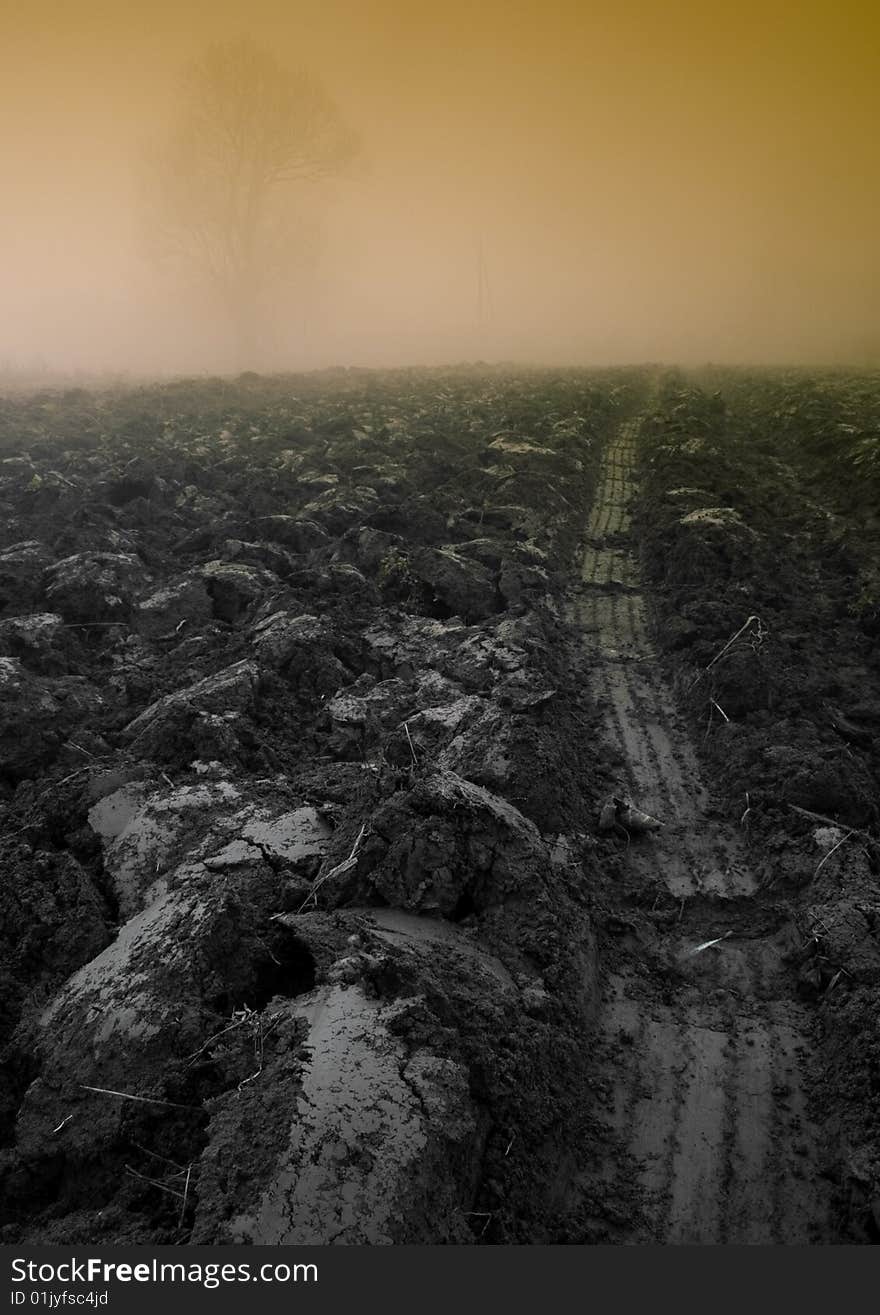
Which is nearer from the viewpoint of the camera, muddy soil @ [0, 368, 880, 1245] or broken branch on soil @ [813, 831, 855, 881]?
muddy soil @ [0, 368, 880, 1245]

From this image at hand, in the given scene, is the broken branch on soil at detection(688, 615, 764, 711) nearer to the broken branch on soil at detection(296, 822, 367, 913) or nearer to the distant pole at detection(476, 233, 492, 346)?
the broken branch on soil at detection(296, 822, 367, 913)

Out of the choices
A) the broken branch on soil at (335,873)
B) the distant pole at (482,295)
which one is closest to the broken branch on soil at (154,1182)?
the broken branch on soil at (335,873)

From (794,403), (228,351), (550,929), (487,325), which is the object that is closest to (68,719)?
(550,929)

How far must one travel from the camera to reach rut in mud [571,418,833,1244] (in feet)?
8.02

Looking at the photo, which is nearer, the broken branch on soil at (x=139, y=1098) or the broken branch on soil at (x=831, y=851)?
the broken branch on soil at (x=139, y=1098)

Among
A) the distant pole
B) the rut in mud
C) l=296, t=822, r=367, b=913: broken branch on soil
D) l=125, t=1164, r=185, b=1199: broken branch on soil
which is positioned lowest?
the rut in mud

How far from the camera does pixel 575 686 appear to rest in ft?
18.8

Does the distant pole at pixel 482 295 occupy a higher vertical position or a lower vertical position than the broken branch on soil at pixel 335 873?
higher

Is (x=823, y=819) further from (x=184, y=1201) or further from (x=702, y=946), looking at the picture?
(x=184, y=1201)

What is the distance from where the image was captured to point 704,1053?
9.68 ft

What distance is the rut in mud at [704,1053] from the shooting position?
8.02 feet

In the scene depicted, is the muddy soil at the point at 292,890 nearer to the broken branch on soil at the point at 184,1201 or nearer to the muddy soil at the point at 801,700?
the broken branch on soil at the point at 184,1201

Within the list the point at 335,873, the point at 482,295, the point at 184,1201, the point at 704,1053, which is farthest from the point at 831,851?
the point at 482,295

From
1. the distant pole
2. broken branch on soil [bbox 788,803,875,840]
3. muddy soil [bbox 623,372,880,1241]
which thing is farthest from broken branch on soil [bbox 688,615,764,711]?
the distant pole
